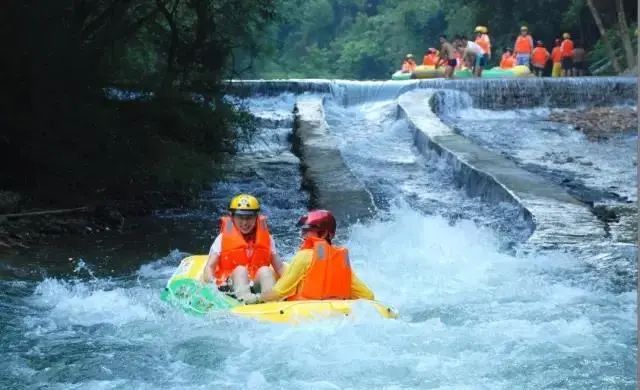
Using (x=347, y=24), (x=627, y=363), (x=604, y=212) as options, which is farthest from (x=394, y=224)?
(x=347, y=24)

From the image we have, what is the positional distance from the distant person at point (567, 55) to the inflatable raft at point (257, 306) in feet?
75.4

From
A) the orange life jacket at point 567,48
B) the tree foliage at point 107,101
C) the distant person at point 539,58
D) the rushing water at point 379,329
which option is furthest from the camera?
the orange life jacket at point 567,48

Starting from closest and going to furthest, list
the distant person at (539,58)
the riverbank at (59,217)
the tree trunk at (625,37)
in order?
the riverbank at (59,217)
the tree trunk at (625,37)
the distant person at (539,58)

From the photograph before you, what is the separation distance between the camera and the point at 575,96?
2228 centimetres

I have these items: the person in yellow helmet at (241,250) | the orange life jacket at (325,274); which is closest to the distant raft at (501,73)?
the person in yellow helmet at (241,250)

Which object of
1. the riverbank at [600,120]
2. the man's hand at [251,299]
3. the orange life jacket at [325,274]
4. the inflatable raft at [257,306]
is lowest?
the riverbank at [600,120]

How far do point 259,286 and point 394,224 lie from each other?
328 centimetres

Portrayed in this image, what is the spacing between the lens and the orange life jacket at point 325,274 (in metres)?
6.57

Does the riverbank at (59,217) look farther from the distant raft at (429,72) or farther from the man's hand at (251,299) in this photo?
the distant raft at (429,72)

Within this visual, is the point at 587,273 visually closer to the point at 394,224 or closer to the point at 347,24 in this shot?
the point at 394,224

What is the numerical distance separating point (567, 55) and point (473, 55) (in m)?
4.64

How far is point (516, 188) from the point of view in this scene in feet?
37.7

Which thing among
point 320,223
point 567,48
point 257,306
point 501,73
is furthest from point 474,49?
point 257,306

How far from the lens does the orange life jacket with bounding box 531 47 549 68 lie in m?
28.0
